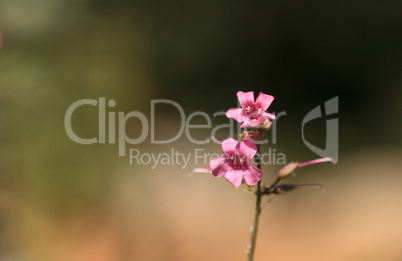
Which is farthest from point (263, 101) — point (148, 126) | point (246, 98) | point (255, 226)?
point (148, 126)

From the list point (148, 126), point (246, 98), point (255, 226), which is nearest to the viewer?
point (255, 226)

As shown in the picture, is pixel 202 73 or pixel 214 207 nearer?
pixel 214 207

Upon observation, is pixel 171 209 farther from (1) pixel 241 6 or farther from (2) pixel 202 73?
(1) pixel 241 6

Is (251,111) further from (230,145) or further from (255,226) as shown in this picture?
(255,226)

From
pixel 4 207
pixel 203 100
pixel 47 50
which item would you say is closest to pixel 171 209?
pixel 4 207

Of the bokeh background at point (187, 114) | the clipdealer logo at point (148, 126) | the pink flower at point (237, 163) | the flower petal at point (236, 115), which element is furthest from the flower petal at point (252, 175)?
the clipdealer logo at point (148, 126)

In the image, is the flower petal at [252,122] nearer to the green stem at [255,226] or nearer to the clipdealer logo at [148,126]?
the green stem at [255,226]

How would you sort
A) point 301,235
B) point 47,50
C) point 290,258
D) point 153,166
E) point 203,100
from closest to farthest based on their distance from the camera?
point 290,258, point 301,235, point 153,166, point 47,50, point 203,100
